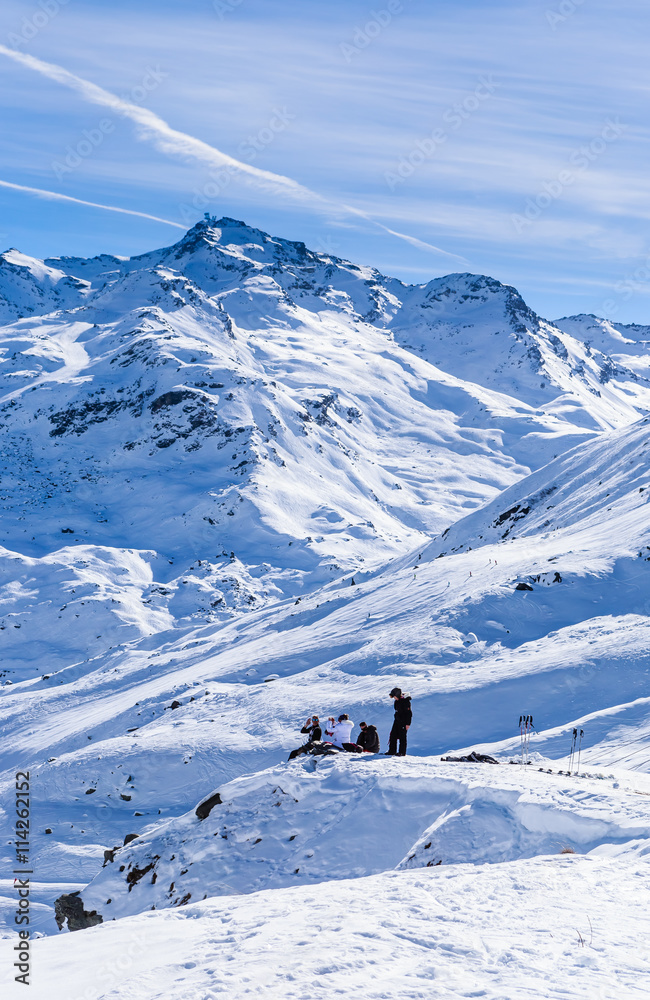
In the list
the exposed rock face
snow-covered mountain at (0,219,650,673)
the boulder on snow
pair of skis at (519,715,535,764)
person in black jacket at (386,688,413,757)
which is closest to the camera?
the exposed rock face

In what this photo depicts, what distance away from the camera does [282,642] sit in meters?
34.1

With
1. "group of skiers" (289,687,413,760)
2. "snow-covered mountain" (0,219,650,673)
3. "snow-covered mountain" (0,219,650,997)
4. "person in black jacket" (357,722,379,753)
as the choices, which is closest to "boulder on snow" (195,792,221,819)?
"snow-covered mountain" (0,219,650,997)

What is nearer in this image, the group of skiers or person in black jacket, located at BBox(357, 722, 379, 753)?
the group of skiers

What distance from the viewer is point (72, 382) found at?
111688mm

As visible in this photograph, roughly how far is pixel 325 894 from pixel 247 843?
3716 millimetres

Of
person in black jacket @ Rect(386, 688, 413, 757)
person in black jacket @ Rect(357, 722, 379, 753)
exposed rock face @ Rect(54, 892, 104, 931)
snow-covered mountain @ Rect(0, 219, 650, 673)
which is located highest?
snow-covered mountain @ Rect(0, 219, 650, 673)

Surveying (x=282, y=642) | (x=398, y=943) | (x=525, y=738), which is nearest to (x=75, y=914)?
(x=398, y=943)

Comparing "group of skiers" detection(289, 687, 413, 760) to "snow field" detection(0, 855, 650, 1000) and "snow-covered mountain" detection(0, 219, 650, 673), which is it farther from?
"snow-covered mountain" detection(0, 219, 650, 673)

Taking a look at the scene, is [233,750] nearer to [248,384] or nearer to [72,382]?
[248,384]

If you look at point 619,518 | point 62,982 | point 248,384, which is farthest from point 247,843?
point 248,384

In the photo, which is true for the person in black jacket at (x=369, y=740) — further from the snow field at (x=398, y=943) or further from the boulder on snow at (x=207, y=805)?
the snow field at (x=398, y=943)

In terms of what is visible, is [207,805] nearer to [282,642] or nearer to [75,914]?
[75,914]

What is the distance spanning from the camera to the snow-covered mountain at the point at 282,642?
12.7 m

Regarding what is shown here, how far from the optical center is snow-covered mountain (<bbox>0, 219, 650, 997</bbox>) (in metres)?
12.7
